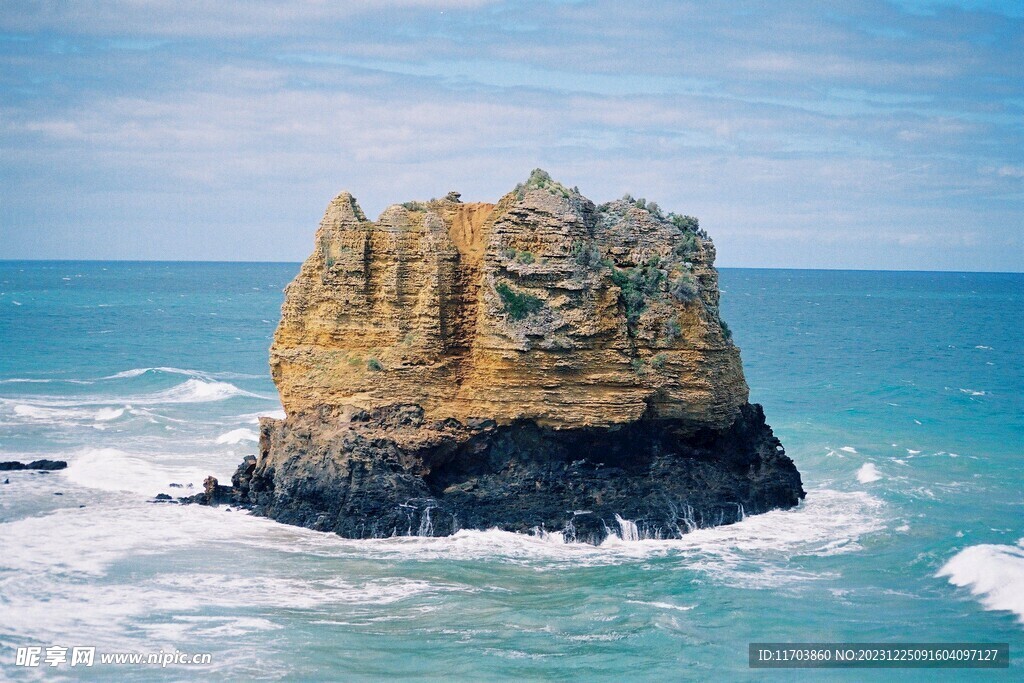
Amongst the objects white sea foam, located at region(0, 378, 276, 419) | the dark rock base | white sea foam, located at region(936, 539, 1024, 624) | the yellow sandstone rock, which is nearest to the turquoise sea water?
white sea foam, located at region(936, 539, 1024, 624)

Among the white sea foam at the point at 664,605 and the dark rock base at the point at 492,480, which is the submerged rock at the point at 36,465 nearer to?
the dark rock base at the point at 492,480

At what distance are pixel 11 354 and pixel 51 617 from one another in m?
44.3

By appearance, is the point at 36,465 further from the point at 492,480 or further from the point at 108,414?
the point at 492,480

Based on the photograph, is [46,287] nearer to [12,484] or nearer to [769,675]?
[12,484]

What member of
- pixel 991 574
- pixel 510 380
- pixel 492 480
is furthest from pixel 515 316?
pixel 991 574

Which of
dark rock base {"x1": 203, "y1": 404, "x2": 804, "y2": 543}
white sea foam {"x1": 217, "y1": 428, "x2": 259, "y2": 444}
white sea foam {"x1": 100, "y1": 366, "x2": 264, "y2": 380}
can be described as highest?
white sea foam {"x1": 100, "y1": 366, "x2": 264, "y2": 380}

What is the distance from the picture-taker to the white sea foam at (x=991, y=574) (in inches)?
901

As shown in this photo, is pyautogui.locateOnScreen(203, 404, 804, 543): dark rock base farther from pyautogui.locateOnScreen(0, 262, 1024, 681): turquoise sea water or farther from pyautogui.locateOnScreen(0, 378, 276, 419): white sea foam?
pyautogui.locateOnScreen(0, 378, 276, 419): white sea foam

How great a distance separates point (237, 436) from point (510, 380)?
14.1m

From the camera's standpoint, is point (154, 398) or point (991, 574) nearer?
point (991, 574)

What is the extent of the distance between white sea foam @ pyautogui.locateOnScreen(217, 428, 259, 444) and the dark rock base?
375 inches

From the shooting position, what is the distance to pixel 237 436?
123ft

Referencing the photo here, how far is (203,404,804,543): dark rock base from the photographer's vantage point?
25.5 m

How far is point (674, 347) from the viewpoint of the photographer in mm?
26969
